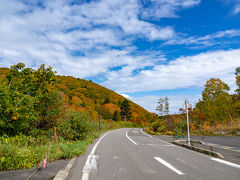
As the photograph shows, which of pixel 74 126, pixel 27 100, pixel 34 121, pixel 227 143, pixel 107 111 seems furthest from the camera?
pixel 107 111

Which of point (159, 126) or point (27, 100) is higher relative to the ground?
point (27, 100)

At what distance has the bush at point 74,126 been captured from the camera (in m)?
11.3

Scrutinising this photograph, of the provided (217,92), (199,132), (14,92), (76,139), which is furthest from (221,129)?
(14,92)

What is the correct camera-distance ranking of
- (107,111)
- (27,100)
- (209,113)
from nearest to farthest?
1. (27,100)
2. (209,113)
3. (107,111)

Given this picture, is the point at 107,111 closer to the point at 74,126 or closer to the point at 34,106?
the point at 74,126

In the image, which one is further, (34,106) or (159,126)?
(159,126)

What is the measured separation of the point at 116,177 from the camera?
4395mm

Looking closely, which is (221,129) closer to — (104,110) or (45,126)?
(45,126)

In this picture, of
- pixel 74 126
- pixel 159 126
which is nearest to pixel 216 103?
pixel 159 126

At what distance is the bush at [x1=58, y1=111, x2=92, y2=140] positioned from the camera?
11.3m

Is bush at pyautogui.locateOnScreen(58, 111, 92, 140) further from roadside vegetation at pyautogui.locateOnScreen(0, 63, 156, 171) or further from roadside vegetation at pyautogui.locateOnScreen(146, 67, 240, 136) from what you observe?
roadside vegetation at pyautogui.locateOnScreen(146, 67, 240, 136)

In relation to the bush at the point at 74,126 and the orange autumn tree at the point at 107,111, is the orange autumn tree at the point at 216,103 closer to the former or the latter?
the bush at the point at 74,126

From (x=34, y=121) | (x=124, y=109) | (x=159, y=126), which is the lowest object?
(x=159, y=126)

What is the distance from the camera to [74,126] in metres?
11.9
